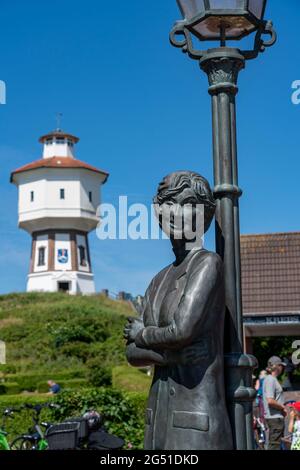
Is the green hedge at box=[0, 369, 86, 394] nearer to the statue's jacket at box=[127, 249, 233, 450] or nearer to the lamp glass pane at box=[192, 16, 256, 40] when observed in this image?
the lamp glass pane at box=[192, 16, 256, 40]

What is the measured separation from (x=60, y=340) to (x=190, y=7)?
40.1 m

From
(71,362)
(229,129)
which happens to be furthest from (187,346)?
(71,362)

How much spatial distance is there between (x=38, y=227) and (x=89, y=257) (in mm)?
5002

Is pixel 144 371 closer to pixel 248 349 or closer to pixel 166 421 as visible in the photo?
pixel 248 349

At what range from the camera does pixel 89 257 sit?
214 ft

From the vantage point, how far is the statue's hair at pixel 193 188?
380 centimetres

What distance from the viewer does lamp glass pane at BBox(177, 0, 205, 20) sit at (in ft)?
13.7

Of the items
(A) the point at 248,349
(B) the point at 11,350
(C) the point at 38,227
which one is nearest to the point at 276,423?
(A) the point at 248,349

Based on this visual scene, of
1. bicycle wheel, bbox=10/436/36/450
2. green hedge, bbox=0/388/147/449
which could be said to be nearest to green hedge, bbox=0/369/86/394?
green hedge, bbox=0/388/147/449

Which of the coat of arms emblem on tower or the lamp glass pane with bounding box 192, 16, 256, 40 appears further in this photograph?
the coat of arms emblem on tower

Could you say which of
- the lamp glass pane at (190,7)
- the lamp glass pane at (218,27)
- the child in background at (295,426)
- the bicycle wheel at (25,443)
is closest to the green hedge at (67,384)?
the bicycle wheel at (25,443)

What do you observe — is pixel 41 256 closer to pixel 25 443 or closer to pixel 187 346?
pixel 25 443

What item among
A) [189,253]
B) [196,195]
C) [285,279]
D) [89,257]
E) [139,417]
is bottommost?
[139,417]

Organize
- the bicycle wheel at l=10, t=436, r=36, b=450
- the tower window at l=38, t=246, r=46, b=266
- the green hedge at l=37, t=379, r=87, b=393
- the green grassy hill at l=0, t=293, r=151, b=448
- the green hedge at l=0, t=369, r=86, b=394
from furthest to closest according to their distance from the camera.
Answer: the tower window at l=38, t=246, r=46, b=266 < the green hedge at l=0, t=369, r=86, b=394 < the green hedge at l=37, t=379, r=87, b=393 < the green grassy hill at l=0, t=293, r=151, b=448 < the bicycle wheel at l=10, t=436, r=36, b=450
